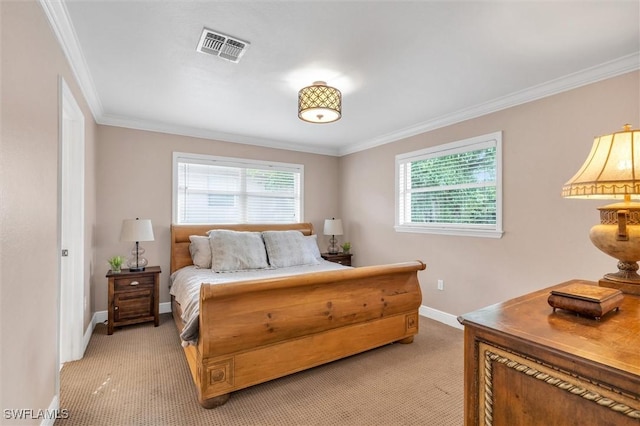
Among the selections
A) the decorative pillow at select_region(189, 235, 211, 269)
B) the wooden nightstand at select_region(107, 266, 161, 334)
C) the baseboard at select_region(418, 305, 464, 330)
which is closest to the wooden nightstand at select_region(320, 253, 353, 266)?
the baseboard at select_region(418, 305, 464, 330)

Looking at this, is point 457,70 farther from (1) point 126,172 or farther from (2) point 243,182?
(1) point 126,172

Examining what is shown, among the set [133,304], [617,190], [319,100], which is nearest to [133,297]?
[133,304]

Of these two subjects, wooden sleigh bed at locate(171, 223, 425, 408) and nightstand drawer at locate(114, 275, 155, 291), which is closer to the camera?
wooden sleigh bed at locate(171, 223, 425, 408)

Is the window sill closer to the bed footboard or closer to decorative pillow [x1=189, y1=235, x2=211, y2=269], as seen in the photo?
the bed footboard

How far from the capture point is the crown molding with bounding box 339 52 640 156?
2299 millimetres

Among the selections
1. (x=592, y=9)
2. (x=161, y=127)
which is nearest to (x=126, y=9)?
(x=161, y=127)

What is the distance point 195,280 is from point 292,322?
4.00 feet

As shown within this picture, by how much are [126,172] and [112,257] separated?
1.05m

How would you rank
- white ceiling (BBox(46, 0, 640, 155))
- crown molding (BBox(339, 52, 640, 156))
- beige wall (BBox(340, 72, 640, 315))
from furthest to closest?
1. beige wall (BBox(340, 72, 640, 315))
2. crown molding (BBox(339, 52, 640, 156))
3. white ceiling (BBox(46, 0, 640, 155))

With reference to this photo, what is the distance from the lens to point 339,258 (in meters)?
4.70

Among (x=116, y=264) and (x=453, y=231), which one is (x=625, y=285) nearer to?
(x=453, y=231)

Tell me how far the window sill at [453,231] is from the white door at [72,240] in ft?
11.7

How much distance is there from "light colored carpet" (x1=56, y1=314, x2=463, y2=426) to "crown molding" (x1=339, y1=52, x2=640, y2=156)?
2.44m

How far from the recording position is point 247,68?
2.44 meters
